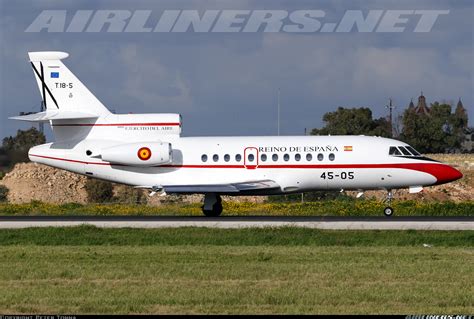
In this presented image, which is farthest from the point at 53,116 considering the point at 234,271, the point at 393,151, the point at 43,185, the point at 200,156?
the point at 43,185

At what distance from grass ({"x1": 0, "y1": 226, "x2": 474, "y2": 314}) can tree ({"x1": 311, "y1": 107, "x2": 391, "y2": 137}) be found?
217 feet

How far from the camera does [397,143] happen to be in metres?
39.8

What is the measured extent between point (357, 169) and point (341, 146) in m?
1.10

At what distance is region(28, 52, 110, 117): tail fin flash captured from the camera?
41344 mm

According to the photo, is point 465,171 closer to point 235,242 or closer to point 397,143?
point 397,143

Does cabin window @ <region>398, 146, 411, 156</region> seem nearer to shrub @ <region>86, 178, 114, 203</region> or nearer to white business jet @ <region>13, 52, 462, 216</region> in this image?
white business jet @ <region>13, 52, 462, 216</region>

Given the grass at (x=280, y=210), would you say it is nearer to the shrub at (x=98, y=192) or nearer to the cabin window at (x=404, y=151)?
Result: the cabin window at (x=404, y=151)

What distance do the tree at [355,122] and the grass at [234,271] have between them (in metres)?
66.2

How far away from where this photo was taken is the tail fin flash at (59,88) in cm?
4134

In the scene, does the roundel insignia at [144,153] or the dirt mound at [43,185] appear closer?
the roundel insignia at [144,153]

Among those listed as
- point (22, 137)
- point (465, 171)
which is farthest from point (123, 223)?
point (22, 137)

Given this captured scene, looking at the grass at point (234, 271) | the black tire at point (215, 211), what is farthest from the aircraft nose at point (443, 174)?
the grass at point (234, 271)

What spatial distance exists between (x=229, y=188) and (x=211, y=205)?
63.5 inches

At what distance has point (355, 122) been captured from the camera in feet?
326
